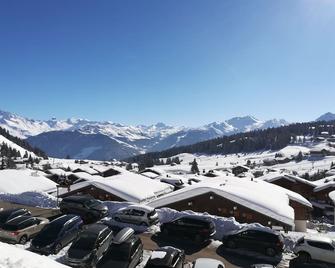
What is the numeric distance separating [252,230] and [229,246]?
7.13 feet

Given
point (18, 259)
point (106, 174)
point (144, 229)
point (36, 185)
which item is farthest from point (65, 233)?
point (106, 174)

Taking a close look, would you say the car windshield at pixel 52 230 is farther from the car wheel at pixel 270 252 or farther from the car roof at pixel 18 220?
the car wheel at pixel 270 252

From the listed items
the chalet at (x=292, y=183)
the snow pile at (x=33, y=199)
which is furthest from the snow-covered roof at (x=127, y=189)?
the chalet at (x=292, y=183)

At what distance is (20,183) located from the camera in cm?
6944

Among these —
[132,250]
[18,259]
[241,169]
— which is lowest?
[241,169]

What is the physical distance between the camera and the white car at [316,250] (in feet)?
89.1

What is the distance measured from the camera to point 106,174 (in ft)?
395

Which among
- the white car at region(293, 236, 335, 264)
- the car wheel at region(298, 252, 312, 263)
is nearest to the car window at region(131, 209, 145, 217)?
the white car at region(293, 236, 335, 264)

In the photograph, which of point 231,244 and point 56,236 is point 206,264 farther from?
point 56,236

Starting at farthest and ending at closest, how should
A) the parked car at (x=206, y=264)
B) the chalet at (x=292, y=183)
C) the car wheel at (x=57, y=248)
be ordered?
the chalet at (x=292, y=183)
the car wheel at (x=57, y=248)
the parked car at (x=206, y=264)

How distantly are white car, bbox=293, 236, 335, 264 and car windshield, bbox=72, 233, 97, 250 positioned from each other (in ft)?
46.5

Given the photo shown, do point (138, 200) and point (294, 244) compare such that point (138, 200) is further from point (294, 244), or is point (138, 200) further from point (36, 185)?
point (36, 185)

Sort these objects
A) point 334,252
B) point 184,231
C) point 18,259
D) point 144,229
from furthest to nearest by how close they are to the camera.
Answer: point 144,229 < point 184,231 < point 334,252 < point 18,259

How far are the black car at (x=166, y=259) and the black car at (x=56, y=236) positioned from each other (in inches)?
299
